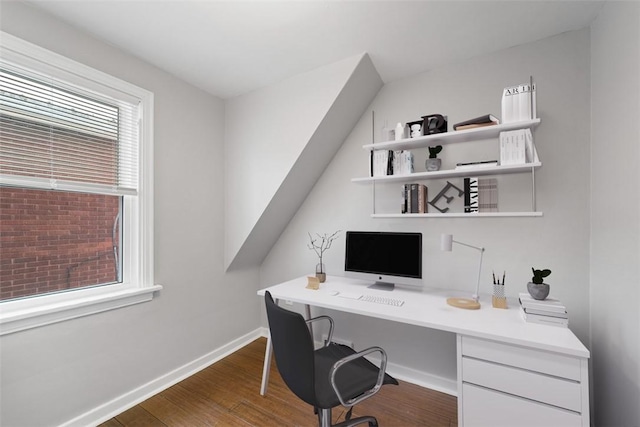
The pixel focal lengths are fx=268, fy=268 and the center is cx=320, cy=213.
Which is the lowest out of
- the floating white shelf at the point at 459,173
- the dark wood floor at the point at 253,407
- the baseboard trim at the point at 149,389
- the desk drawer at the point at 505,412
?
the dark wood floor at the point at 253,407

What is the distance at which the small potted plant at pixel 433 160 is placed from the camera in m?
2.02

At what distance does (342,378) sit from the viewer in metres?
1.48

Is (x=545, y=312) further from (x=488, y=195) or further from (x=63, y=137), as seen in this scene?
(x=63, y=137)

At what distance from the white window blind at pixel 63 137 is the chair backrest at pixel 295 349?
1.55 meters

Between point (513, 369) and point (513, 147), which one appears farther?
point (513, 147)

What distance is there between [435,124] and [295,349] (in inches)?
70.5

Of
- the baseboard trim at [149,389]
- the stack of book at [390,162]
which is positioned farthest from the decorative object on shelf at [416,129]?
the baseboard trim at [149,389]

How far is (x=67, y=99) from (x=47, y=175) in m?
0.51

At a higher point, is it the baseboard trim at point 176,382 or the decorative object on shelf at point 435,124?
the decorative object on shelf at point 435,124

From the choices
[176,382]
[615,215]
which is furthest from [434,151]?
[176,382]

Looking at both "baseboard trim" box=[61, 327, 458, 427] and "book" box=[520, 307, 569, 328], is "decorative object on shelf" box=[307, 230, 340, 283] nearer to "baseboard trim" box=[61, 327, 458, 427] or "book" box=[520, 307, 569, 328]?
"baseboard trim" box=[61, 327, 458, 427]

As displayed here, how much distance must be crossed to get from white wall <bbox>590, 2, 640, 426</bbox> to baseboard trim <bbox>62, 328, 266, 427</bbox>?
2830 mm

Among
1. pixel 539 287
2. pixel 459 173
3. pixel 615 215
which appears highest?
pixel 459 173

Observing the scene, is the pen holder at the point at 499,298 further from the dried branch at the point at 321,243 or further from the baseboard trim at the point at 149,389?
the baseboard trim at the point at 149,389
